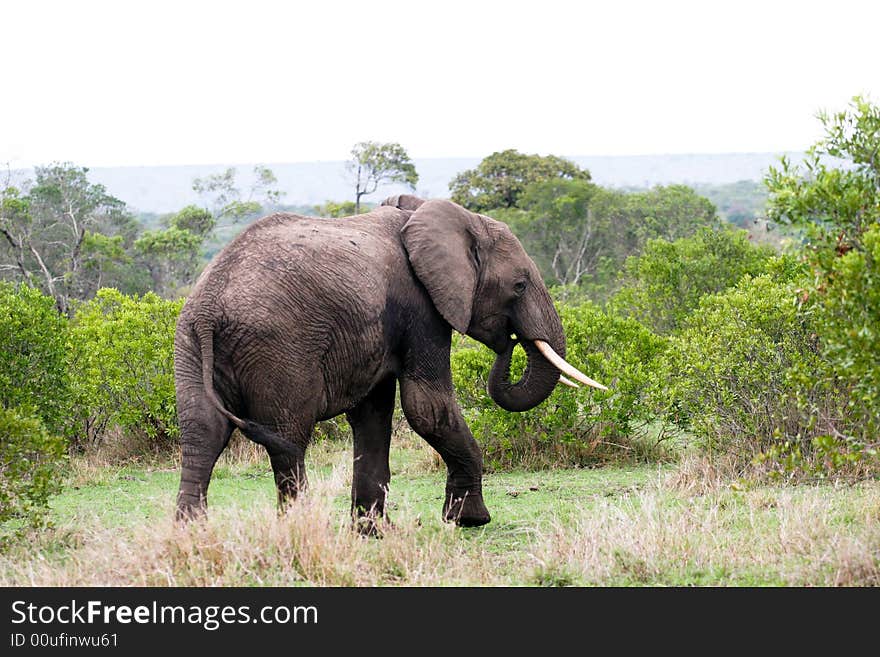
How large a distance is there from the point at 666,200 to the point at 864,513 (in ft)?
115

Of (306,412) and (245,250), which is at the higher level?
(245,250)

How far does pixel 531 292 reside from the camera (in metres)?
9.48

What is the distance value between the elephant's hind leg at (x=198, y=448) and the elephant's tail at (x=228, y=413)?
0.36ft

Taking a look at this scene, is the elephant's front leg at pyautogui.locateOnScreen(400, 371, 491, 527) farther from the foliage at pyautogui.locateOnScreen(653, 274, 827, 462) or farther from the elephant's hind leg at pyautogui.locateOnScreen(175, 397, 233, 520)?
the foliage at pyautogui.locateOnScreen(653, 274, 827, 462)

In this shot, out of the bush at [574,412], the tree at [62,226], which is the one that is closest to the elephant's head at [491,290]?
the bush at [574,412]

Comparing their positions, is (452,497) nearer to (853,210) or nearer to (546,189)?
(853,210)

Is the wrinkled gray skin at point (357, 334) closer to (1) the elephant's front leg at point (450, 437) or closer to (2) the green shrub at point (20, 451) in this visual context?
(1) the elephant's front leg at point (450, 437)

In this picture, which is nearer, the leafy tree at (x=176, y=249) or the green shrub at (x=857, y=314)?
the green shrub at (x=857, y=314)

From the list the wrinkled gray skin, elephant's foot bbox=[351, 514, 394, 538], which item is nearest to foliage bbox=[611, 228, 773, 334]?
the wrinkled gray skin

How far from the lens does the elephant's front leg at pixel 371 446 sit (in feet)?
30.5

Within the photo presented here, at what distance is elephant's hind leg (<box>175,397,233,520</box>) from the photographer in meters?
7.70

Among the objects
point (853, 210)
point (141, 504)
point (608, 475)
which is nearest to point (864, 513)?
point (853, 210)

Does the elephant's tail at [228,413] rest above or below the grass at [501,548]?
above

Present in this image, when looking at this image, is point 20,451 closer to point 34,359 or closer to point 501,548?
point 501,548
